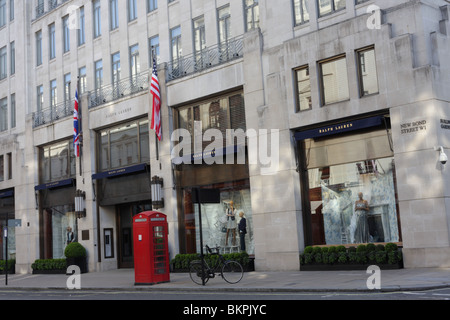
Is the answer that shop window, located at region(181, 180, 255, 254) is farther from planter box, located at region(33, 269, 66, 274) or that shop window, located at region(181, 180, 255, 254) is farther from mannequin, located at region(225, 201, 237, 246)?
planter box, located at region(33, 269, 66, 274)

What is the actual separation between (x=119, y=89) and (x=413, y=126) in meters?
16.3

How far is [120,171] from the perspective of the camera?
95.2 ft

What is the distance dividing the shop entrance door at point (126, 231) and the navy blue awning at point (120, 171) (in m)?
1.96

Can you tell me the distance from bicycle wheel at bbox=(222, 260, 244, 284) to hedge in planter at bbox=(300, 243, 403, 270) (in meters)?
3.90

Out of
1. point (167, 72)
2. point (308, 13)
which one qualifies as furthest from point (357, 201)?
point (167, 72)

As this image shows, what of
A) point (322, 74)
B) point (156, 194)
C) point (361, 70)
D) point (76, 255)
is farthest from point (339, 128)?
point (76, 255)

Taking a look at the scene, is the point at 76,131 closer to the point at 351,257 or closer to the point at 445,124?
the point at 351,257

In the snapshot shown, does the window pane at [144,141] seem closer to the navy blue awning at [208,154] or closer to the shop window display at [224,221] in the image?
the navy blue awning at [208,154]

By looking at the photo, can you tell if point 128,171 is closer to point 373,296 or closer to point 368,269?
point 368,269

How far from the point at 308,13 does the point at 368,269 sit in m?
9.86

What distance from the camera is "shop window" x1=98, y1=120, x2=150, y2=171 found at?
28.6 metres

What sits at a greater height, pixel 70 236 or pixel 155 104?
pixel 155 104

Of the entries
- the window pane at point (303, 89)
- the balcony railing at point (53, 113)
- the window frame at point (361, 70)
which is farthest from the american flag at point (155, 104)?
the window frame at point (361, 70)

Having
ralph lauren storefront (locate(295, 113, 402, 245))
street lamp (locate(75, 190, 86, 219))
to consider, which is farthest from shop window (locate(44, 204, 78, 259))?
ralph lauren storefront (locate(295, 113, 402, 245))
